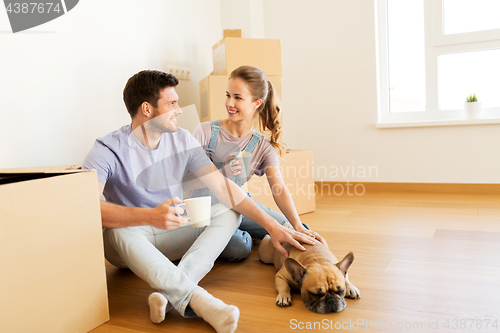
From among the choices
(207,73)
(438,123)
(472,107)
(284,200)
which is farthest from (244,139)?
(472,107)

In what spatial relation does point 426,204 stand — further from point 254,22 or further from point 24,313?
point 24,313

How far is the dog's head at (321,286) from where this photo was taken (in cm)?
113

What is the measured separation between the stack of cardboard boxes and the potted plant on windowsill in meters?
1.26

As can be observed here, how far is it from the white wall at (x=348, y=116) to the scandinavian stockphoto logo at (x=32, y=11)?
73.7 inches

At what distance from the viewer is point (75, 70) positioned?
1979 millimetres

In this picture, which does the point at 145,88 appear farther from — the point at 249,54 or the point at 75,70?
the point at 249,54

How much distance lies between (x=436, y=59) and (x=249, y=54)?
4.99ft

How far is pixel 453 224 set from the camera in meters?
2.08

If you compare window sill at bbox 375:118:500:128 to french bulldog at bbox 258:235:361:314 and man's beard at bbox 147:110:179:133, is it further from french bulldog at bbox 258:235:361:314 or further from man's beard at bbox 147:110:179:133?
man's beard at bbox 147:110:179:133

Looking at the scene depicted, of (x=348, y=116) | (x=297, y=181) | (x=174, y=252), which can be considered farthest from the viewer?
(x=348, y=116)

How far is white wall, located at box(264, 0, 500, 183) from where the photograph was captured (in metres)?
2.91

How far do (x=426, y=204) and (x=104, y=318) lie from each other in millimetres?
2142

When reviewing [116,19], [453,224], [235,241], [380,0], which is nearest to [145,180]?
[235,241]

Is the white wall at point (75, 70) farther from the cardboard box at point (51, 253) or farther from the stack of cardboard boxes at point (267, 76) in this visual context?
the cardboard box at point (51, 253)
